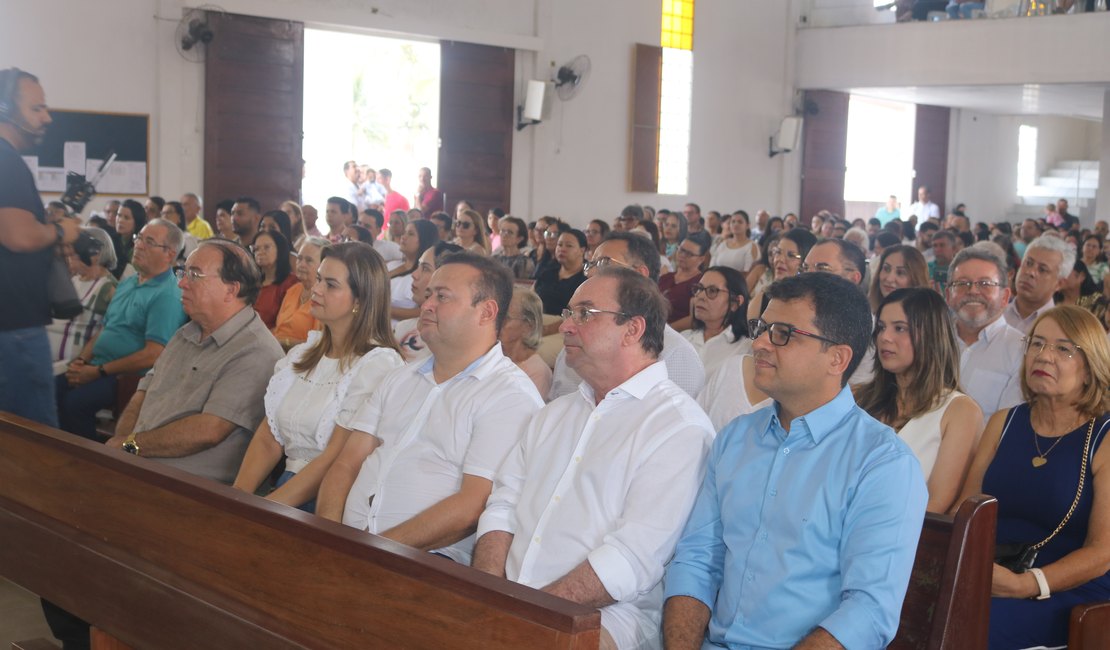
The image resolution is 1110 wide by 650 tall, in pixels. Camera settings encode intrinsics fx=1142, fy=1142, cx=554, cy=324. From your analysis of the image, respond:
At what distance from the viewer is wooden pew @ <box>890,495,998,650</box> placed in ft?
6.82

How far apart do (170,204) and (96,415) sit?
4168 millimetres

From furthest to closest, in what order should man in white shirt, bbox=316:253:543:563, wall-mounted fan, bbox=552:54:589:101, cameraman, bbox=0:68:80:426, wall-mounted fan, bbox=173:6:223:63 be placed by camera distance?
wall-mounted fan, bbox=552:54:589:101, wall-mounted fan, bbox=173:6:223:63, cameraman, bbox=0:68:80:426, man in white shirt, bbox=316:253:543:563

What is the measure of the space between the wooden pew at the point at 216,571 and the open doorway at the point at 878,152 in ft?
59.1

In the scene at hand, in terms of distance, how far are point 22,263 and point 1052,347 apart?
9.54 ft

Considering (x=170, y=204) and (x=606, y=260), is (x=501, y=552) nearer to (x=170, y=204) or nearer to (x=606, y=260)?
(x=606, y=260)

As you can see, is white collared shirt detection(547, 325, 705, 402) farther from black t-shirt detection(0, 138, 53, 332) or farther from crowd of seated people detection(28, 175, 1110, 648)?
black t-shirt detection(0, 138, 53, 332)

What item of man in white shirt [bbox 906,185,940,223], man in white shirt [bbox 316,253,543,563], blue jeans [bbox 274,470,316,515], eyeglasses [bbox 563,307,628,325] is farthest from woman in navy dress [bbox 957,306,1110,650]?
man in white shirt [bbox 906,185,940,223]

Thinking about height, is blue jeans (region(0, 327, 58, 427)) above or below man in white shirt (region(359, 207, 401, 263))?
below

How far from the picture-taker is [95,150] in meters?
10.2

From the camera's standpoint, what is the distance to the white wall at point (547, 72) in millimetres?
10078

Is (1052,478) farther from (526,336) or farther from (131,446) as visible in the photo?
(131,446)

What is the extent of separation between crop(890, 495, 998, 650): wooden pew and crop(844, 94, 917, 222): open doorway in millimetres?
17859

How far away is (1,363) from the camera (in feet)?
11.3

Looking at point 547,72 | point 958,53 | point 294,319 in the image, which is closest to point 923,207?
point 958,53
